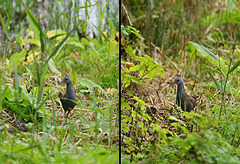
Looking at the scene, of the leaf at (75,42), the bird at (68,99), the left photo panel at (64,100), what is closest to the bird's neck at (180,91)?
the left photo panel at (64,100)

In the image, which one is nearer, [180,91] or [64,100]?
[64,100]

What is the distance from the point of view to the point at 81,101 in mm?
2609

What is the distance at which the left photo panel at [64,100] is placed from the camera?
76.3 inches

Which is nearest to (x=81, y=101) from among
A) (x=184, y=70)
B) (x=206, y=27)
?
(x=184, y=70)

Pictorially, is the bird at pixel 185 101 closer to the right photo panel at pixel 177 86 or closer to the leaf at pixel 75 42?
the right photo panel at pixel 177 86

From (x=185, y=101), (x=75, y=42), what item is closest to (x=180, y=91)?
(x=185, y=101)

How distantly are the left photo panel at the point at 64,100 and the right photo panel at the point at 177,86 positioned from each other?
0.14 metres

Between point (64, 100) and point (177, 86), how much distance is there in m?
1.10

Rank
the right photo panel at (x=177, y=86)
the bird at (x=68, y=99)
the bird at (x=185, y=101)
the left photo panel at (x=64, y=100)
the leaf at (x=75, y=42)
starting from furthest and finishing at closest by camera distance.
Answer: the leaf at (x=75, y=42)
the bird at (x=185, y=101)
the bird at (x=68, y=99)
the right photo panel at (x=177, y=86)
the left photo panel at (x=64, y=100)

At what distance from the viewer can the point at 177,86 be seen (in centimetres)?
312

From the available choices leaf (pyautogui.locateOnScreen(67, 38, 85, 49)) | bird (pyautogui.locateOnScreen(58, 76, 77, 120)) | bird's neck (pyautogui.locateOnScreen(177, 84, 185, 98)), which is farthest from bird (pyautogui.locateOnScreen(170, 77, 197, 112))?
leaf (pyautogui.locateOnScreen(67, 38, 85, 49))

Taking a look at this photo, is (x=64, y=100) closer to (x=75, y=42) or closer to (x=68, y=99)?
(x=68, y=99)

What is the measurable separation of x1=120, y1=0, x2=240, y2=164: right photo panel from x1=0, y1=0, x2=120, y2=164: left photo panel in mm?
135

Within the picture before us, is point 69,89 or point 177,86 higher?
point 69,89
